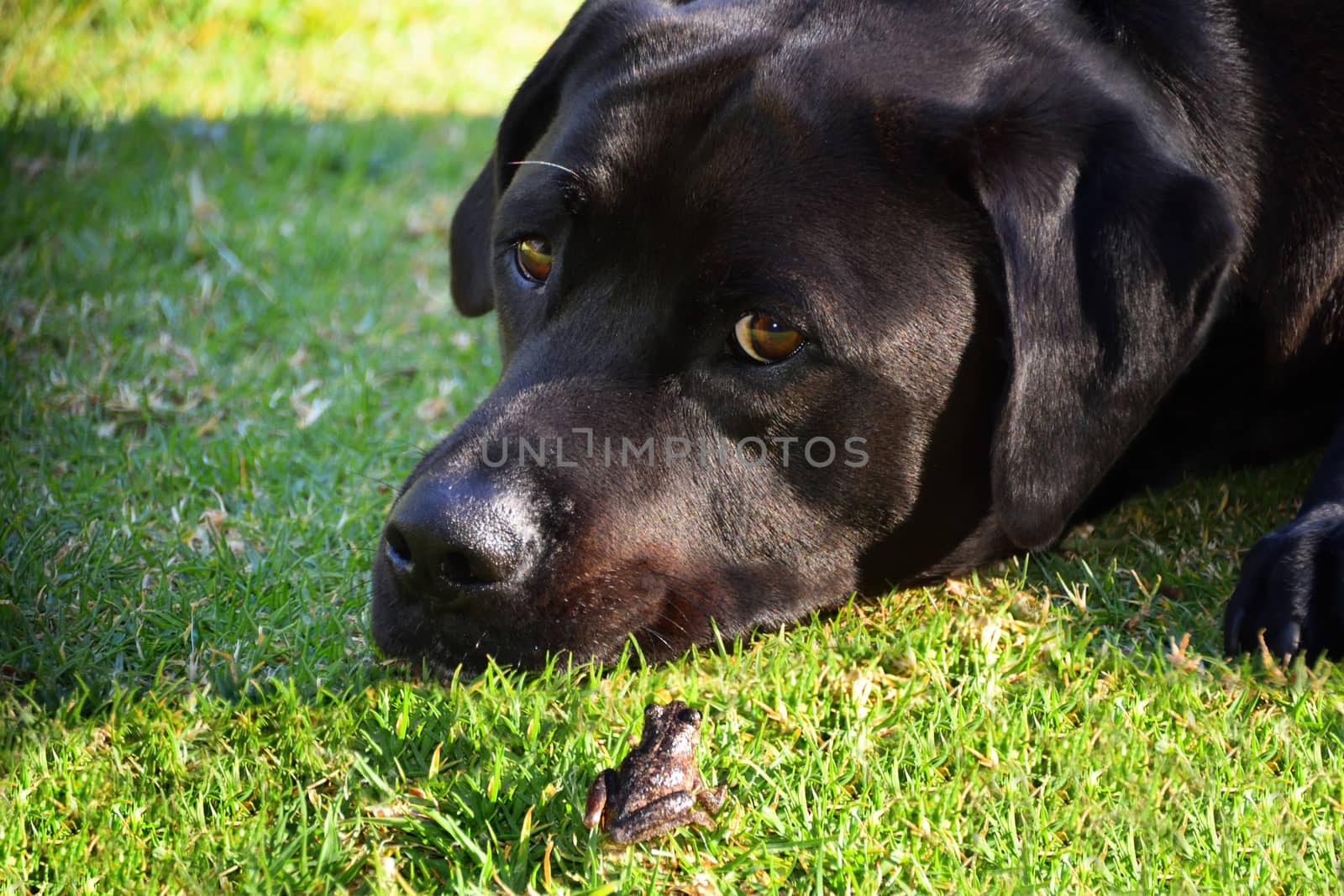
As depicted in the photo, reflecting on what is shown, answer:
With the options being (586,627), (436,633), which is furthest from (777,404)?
(436,633)

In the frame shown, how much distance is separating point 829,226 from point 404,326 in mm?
2038

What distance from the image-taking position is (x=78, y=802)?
1719 mm

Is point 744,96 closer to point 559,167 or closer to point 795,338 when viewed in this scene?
point 559,167

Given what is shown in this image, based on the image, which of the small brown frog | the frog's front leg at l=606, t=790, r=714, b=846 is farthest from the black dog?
the frog's front leg at l=606, t=790, r=714, b=846

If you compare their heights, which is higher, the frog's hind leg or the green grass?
the frog's hind leg

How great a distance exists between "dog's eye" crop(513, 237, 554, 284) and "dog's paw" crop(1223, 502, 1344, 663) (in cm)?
132

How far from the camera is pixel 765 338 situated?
A: 2002 millimetres

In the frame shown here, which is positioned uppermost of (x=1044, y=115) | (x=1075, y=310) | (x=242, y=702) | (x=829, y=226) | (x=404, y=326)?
(x=1044, y=115)

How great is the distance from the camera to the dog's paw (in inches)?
79.7

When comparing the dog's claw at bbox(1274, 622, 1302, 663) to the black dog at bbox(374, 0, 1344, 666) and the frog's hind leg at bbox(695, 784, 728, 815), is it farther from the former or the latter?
the frog's hind leg at bbox(695, 784, 728, 815)

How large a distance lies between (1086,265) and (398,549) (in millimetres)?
1190

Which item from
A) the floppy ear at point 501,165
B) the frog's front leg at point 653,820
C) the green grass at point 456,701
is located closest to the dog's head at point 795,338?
the green grass at point 456,701

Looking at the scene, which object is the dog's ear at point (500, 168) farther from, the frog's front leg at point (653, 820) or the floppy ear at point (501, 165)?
the frog's front leg at point (653, 820)

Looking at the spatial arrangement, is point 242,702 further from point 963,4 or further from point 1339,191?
point 1339,191
